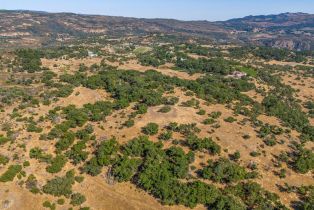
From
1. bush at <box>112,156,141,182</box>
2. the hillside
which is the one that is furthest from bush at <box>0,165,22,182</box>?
bush at <box>112,156,141,182</box>

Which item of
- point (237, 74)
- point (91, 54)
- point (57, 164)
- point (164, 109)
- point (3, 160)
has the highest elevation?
point (164, 109)

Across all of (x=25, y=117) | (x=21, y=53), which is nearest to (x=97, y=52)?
(x=21, y=53)

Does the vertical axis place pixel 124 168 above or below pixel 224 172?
below

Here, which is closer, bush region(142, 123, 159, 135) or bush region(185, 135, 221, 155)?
bush region(185, 135, 221, 155)

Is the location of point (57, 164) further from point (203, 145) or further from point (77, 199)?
point (203, 145)

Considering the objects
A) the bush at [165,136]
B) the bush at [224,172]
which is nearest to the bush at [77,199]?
the bush at [224,172]

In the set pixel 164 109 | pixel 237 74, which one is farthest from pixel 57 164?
pixel 237 74

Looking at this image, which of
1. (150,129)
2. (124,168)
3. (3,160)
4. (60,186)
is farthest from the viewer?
(150,129)

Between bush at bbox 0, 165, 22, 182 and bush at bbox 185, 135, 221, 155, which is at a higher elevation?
bush at bbox 185, 135, 221, 155

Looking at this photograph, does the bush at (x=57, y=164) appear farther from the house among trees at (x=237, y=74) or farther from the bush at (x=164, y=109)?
the house among trees at (x=237, y=74)

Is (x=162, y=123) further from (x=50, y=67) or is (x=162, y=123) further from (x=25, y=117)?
(x=50, y=67)

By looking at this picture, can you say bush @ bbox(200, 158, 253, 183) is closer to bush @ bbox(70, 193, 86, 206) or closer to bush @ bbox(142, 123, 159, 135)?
bush @ bbox(142, 123, 159, 135)

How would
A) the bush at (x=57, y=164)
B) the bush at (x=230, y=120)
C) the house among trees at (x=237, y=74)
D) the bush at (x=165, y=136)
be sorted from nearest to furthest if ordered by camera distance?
1. the bush at (x=57, y=164)
2. the bush at (x=165, y=136)
3. the bush at (x=230, y=120)
4. the house among trees at (x=237, y=74)

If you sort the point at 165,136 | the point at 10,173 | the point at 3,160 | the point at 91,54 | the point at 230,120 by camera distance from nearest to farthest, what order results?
the point at 10,173
the point at 3,160
the point at 165,136
the point at 230,120
the point at 91,54
